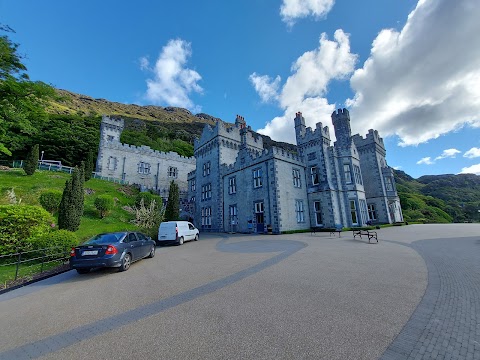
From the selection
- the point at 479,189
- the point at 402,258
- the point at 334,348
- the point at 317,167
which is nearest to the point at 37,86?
the point at 334,348

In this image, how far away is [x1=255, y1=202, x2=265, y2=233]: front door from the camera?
22.7 metres

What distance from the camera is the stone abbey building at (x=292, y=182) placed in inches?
900

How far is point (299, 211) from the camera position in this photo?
2384cm

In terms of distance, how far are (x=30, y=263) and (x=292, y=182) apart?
21.4 m

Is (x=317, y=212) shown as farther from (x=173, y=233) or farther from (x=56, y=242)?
(x=56, y=242)

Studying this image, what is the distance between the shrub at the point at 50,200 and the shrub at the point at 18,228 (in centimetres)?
855

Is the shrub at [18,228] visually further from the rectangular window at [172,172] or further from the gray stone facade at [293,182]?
the rectangular window at [172,172]

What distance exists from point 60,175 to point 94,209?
38.1 ft

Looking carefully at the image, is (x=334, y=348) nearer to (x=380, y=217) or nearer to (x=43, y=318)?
(x=43, y=318)

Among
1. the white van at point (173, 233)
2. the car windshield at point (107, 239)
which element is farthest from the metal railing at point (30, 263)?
the white van at point (173, 233)

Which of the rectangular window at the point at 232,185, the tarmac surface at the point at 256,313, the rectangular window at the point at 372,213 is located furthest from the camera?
the rectangular window at the point at 372,213

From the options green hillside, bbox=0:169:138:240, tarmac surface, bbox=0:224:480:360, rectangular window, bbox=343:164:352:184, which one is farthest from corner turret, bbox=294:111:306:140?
green hillside, bbox=0:169:138:240

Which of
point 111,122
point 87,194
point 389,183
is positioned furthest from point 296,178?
point 111,122

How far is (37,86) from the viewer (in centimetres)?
1057
